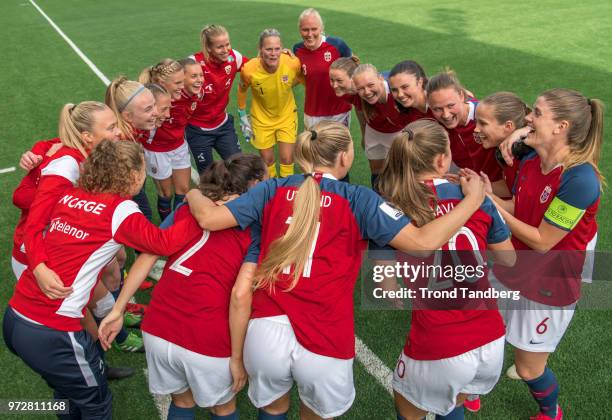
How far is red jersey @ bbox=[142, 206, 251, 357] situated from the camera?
280 centimetres

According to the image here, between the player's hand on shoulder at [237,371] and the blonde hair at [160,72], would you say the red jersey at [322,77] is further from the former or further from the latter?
the player's hand on shoulder at [237,371]

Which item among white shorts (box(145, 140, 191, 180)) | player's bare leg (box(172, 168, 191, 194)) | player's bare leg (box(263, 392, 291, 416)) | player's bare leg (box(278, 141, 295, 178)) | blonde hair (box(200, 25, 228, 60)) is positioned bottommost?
player's bare leg (box(278, 141, 295, 178))

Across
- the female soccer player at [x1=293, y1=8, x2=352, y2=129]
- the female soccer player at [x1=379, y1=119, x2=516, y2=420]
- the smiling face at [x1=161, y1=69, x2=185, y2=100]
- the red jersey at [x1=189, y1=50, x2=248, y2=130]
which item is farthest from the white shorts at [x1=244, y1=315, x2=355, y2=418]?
the female soccer player at [x1=293, y1=8, x2=352, y2=129]

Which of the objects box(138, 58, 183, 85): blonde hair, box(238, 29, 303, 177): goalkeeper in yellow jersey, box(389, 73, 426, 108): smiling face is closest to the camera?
box(389, 73, 426, 108): smiling face

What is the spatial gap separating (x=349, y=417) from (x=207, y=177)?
188 centimetres

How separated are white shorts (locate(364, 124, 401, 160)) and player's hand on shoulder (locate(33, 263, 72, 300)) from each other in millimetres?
3957

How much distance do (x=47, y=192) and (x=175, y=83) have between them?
2582 millimetres

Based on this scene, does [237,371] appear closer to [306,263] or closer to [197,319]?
[197,319]

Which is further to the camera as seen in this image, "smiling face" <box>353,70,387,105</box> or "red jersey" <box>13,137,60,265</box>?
"smiling face" <box>353,70,387,105</box>

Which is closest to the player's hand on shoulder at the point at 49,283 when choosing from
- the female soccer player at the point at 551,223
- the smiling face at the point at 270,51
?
the female soccer player at the point at 551,223

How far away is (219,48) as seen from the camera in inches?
249

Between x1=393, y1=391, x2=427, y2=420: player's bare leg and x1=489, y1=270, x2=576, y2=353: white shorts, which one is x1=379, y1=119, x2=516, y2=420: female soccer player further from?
x1=489, y1=270, x2=576, y2=353: white shorts

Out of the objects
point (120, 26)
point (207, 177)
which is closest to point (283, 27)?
point (120, 26)

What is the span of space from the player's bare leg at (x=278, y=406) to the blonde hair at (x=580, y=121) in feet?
6.38
